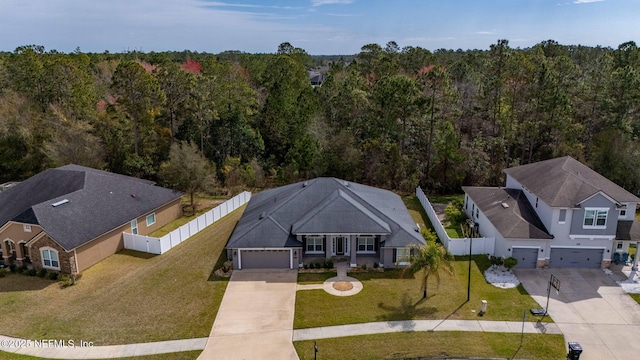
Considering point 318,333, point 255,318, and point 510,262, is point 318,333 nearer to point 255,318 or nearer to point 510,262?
point 255,318

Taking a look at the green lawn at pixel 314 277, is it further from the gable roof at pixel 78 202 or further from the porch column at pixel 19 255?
the porch column at pixel 19 255

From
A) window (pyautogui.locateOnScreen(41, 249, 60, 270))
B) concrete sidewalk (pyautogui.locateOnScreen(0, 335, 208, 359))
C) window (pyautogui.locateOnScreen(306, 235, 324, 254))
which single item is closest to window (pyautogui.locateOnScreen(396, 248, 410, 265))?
window (pyautogui.locateOnScreen(306, 235, 324, 254))

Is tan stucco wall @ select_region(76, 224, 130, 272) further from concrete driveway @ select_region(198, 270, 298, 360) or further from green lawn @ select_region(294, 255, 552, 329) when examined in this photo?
green lawn @ select_region(294, 255, 552, 329)

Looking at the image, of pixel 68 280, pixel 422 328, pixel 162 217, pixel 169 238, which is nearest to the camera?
pixel 422 328

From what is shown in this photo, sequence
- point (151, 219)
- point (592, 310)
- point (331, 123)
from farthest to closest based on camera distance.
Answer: point (331, 123)
point (151, 219)
point (592, 310)

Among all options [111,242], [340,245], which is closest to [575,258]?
[340,245]

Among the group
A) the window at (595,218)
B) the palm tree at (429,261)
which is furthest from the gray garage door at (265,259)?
the window at (595,218)

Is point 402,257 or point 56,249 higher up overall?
point 56,249
